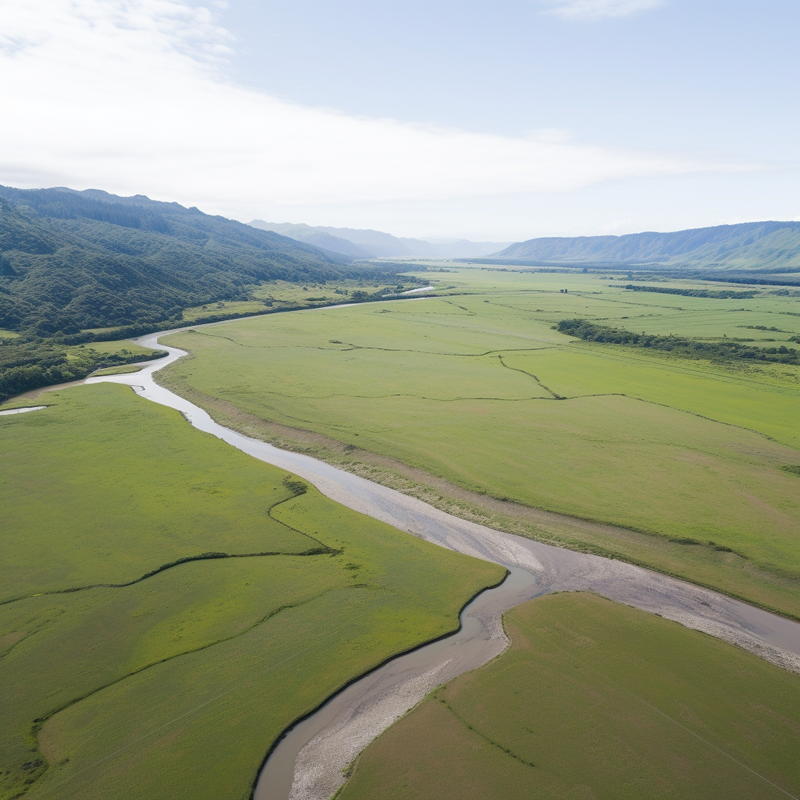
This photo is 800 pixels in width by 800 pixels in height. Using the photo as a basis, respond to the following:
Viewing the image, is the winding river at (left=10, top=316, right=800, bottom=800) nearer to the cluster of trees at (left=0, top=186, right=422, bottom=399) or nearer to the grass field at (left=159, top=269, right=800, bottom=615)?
the grass field at (left=159, top=269, right=800, bottom=615)

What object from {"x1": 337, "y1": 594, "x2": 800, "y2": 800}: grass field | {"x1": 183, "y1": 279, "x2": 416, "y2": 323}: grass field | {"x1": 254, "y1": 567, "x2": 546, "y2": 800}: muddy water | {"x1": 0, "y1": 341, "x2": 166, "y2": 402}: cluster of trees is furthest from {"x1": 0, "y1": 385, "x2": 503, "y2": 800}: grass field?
{"x1": 183, "y1": 279, "x2": 416, "y2": 323}: grass field

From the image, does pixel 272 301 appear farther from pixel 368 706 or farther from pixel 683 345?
pixel 368 706

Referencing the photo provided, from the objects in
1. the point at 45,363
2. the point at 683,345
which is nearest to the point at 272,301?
the point at 45,363

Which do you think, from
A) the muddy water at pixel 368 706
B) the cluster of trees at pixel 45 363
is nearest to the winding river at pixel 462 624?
the muddy water at pixel 368 706

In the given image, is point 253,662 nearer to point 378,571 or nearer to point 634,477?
point 378,571

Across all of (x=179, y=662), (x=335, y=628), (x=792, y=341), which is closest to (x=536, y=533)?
(x=335, y=628)
